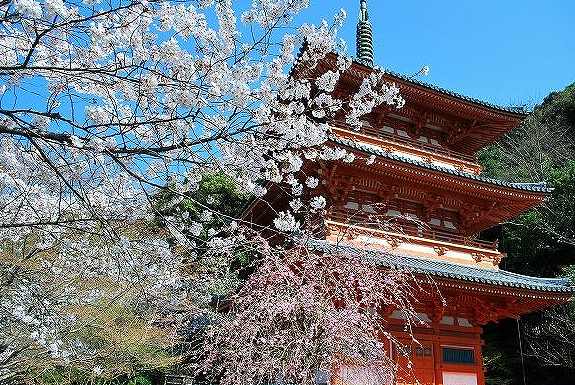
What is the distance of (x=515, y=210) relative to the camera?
477 inches

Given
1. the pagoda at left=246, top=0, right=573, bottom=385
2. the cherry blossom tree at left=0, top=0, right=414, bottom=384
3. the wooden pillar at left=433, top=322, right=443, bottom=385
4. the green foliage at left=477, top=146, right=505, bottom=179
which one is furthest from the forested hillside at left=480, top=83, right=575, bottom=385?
the cherry blossom tree at left=0, top=0, right=414, bottom=384

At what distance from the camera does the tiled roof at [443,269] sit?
8531 mm

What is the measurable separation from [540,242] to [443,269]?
14.7m

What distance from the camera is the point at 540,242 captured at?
22.3 m

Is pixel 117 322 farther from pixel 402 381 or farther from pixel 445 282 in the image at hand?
pixel 445 282

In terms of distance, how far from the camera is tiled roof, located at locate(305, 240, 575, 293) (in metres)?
8.53

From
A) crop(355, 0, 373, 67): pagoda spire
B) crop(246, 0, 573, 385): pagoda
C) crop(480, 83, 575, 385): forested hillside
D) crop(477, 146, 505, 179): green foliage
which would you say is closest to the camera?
crop(246, 0, 573, 385): pagoda

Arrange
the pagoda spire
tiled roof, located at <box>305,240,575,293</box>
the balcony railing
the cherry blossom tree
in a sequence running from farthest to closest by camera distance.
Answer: the pagoda spire, the balcony railing, tiled roof, located at <box>305,240,575,293</box>, the cherry blossom tree

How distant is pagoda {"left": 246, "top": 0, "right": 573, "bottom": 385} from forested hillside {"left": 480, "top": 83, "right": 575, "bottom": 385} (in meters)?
7.34

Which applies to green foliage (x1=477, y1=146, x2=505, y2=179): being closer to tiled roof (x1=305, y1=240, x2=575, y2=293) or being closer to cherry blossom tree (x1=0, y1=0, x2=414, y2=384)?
tiled roof (x1=305, y1=240, x2=575, y2=293)

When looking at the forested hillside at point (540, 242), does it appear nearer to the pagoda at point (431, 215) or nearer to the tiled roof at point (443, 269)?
the tiled roof at point (443, 269)

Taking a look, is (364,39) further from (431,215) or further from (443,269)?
(443,269)

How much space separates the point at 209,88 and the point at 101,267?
660cm

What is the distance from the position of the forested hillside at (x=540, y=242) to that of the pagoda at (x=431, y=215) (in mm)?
A: 7343
